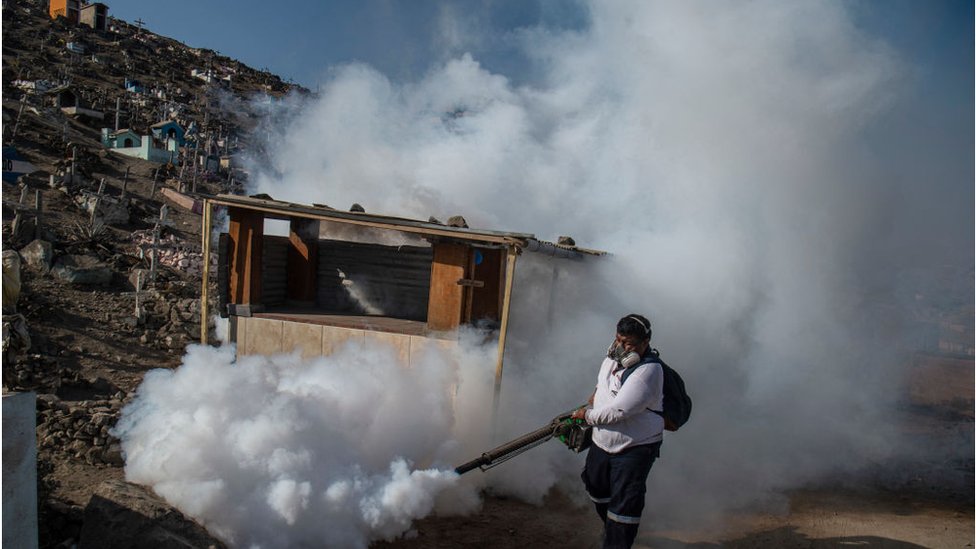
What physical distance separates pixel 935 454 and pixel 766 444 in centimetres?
239

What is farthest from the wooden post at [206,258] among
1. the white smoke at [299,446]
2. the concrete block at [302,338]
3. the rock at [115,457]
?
the rock at [115,457]

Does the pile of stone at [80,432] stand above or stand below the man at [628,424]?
below

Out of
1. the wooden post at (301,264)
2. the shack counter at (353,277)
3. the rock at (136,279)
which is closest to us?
the shack counter at (353,277)

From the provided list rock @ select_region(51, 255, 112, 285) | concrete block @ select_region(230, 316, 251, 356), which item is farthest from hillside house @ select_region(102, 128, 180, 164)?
concrete block @ select_region(230, 316, 251, 356)

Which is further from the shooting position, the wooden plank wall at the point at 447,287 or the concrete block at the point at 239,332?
the concrete block at the point at 239,332

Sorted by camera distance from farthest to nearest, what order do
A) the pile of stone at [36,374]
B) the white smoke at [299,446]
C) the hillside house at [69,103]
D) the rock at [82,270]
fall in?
the hillside house at [69,103] < the rock at [82,270] < the pile of stone at [36,374] < the white smoke at [299,446]

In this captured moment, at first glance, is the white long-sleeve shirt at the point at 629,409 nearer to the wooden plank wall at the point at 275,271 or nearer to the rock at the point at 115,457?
the rock at the point at 115,457

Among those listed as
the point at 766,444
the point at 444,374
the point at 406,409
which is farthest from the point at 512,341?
the point at 766,444

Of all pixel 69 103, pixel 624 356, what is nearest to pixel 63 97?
pixel 69 103

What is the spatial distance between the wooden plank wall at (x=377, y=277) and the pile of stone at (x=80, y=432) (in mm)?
2993

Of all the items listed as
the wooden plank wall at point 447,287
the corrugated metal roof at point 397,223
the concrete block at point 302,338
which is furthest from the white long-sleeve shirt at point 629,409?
the concrete block at point 302,338

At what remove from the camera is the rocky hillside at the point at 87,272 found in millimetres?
5836

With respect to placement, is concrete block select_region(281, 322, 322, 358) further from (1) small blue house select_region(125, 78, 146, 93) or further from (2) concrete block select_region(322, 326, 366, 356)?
(1) small blue house select_region(125, 78, 146, 93)

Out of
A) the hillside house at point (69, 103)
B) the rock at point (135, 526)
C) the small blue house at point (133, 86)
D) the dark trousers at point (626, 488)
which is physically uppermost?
the small blue house at point (133, 86)
